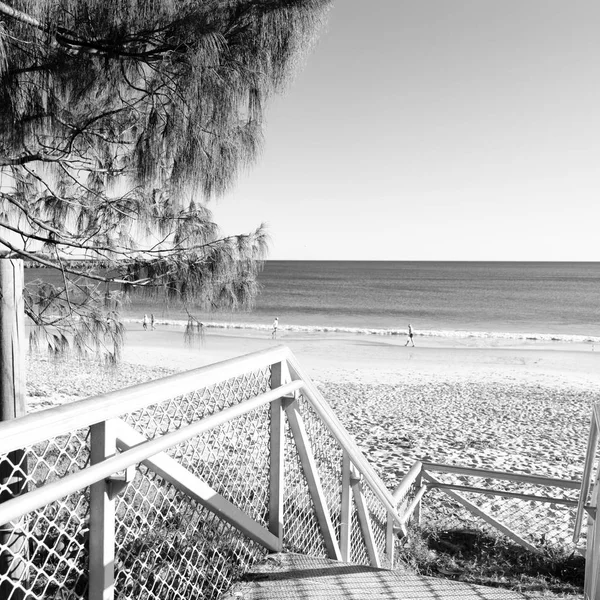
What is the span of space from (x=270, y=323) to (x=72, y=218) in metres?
35.1

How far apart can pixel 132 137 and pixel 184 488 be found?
3.59m

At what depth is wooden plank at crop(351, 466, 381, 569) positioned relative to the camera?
12.5 ft

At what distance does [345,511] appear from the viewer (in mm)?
3586

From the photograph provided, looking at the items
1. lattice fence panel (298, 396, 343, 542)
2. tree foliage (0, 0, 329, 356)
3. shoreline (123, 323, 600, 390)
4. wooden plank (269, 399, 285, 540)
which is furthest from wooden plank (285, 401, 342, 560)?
shoreline (123, 323, 600, 390)

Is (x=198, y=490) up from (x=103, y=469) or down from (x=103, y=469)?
down

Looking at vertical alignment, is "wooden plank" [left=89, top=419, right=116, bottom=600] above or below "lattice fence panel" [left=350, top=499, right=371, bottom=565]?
above

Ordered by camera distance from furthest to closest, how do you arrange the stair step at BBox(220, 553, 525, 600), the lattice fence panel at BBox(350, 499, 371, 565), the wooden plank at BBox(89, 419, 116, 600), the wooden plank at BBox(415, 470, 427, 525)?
the wooden plank at BBox(415, 470, 427, 525) < the lattice fence panel at BBox(350, 499, 371, 565) < the stair step at BBox(220, 553, 525, 600) < the wooden plank at BBox(89, 419, 116, 600)

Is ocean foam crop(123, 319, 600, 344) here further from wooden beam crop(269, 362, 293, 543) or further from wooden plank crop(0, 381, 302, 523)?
wooden plank crop(0, 381, 302, 523)

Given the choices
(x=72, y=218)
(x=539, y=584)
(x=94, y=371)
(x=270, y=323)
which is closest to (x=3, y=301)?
(x=72, y=218)

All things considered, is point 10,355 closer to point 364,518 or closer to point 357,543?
point 364,518

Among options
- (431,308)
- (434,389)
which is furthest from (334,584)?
(431,308)

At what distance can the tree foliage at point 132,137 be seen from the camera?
382cm

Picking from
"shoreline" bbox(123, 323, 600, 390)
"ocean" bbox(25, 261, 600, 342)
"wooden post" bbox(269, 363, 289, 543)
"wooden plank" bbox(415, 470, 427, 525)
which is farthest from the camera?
"ocean" bbox(25, 261, 600, 342)

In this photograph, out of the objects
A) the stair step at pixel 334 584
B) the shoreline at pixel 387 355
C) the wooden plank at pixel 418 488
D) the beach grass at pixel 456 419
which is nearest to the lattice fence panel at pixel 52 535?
the stair step at pixel 334 584
